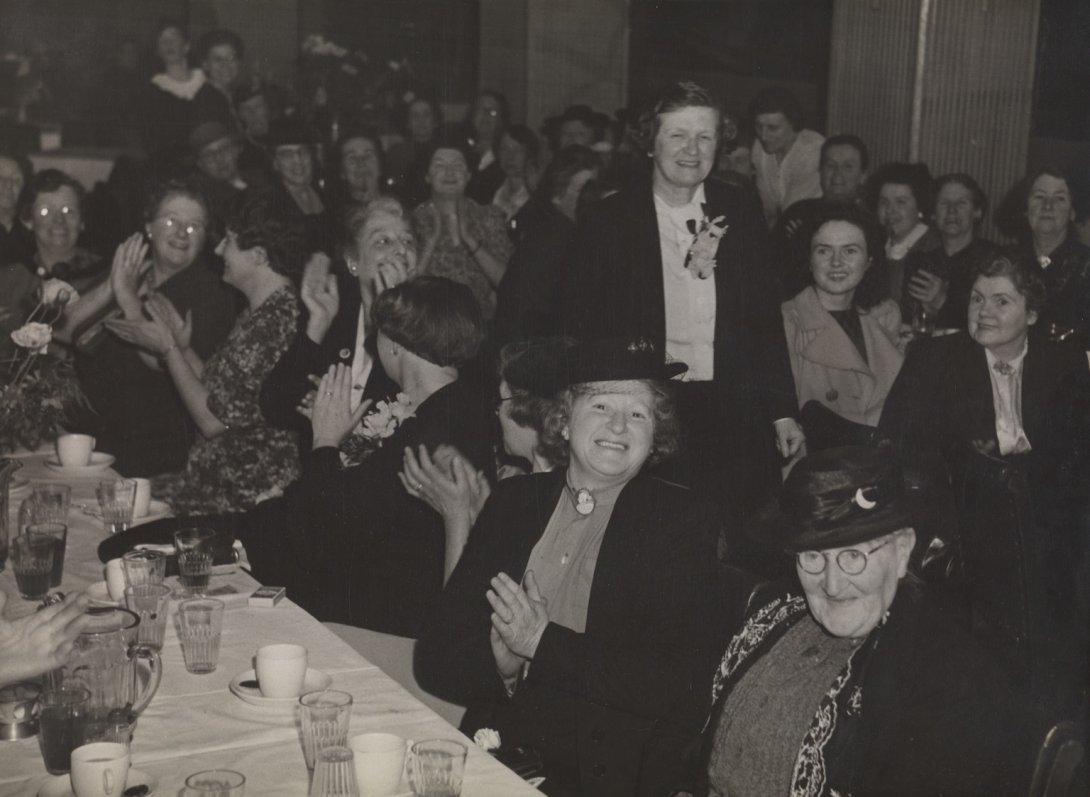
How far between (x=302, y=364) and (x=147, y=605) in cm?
179

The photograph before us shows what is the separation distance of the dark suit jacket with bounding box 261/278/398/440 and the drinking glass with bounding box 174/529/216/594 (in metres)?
1.35

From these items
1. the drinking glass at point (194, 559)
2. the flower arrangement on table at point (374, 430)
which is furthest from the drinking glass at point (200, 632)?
the flower arrangement on table at point (374, 430)

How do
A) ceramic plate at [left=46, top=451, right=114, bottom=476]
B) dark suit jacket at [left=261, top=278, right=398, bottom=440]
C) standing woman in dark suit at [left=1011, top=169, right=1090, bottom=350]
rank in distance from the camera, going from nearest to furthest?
ceramic plate at [left=46, top=451, right=114, bottom=476] < dark suit jacket at [left=261, top=278, right=398, bottom=440] < standing woman in dark suit at [left=1011, top=169, right=1090, bottom=350]

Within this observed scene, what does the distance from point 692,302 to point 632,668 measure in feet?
6.39

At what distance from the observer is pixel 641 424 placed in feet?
9.76

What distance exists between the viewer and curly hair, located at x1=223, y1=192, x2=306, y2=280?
4410 mm

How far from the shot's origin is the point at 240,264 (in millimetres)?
4438

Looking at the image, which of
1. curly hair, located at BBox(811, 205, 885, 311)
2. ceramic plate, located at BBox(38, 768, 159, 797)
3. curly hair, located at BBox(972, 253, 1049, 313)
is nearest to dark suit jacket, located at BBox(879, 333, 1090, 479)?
curly hair, located at BBox(972, 253, 1049, 313)

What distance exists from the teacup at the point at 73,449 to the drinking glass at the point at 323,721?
224cm

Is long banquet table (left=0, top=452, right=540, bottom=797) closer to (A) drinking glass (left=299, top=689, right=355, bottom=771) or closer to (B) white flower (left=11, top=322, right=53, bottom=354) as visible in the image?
(A) drinking glass (left=299, top=689, right=355, bottom=771)

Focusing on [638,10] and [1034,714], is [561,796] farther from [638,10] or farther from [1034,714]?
[638,10]

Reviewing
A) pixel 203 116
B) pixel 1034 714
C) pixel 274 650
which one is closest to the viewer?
pixel 1034 714

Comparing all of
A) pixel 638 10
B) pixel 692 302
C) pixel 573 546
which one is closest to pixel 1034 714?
pixel 573 546

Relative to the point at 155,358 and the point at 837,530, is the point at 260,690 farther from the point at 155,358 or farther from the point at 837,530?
the point at 155,358
